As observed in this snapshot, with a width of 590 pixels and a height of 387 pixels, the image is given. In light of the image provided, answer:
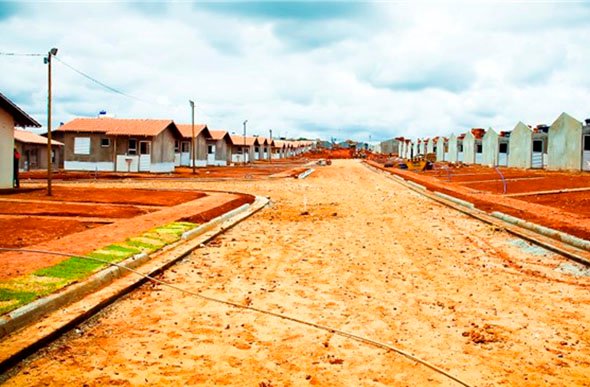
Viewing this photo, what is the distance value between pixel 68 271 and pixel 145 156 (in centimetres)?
3800

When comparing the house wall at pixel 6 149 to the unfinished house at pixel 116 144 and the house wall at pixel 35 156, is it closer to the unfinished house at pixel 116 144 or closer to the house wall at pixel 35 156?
the unfinished house at pixel 116 144

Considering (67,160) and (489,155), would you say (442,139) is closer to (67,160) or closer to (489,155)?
(489,155)

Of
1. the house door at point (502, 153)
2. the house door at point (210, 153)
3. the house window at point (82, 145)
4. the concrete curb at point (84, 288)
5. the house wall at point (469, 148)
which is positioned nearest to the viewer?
the concrete curb at point (84, 288)

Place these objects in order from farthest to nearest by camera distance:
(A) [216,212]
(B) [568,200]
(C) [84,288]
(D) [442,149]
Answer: (D) [442,149] → (B) [568,200] → (A) [216,212] → (C) [84,288]

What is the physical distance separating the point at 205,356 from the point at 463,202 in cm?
1840

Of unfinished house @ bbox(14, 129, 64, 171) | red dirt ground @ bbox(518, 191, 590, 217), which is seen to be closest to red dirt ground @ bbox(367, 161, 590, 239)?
red dirt ground @ bbox(518, 191, 590, 217)

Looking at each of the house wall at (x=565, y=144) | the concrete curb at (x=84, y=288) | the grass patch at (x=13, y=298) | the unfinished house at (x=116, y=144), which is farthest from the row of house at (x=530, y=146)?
the grass patch at (x=13, y=298)

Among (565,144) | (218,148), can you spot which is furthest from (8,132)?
(218,148)

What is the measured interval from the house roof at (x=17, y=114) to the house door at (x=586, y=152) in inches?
1460

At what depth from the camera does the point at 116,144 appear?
147 feet

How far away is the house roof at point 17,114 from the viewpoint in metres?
23.1

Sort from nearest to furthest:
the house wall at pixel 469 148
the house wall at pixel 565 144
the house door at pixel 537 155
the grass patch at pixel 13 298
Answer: the grass patch at pixel 13 298 → the house wall at pixel 565 144 → the house door at pixel 537 155 → the house wall at pixel 469 148

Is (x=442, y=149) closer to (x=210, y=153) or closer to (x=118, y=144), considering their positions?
(x=210, y=153)

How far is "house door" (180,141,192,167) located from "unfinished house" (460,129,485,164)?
34646 millimetres
